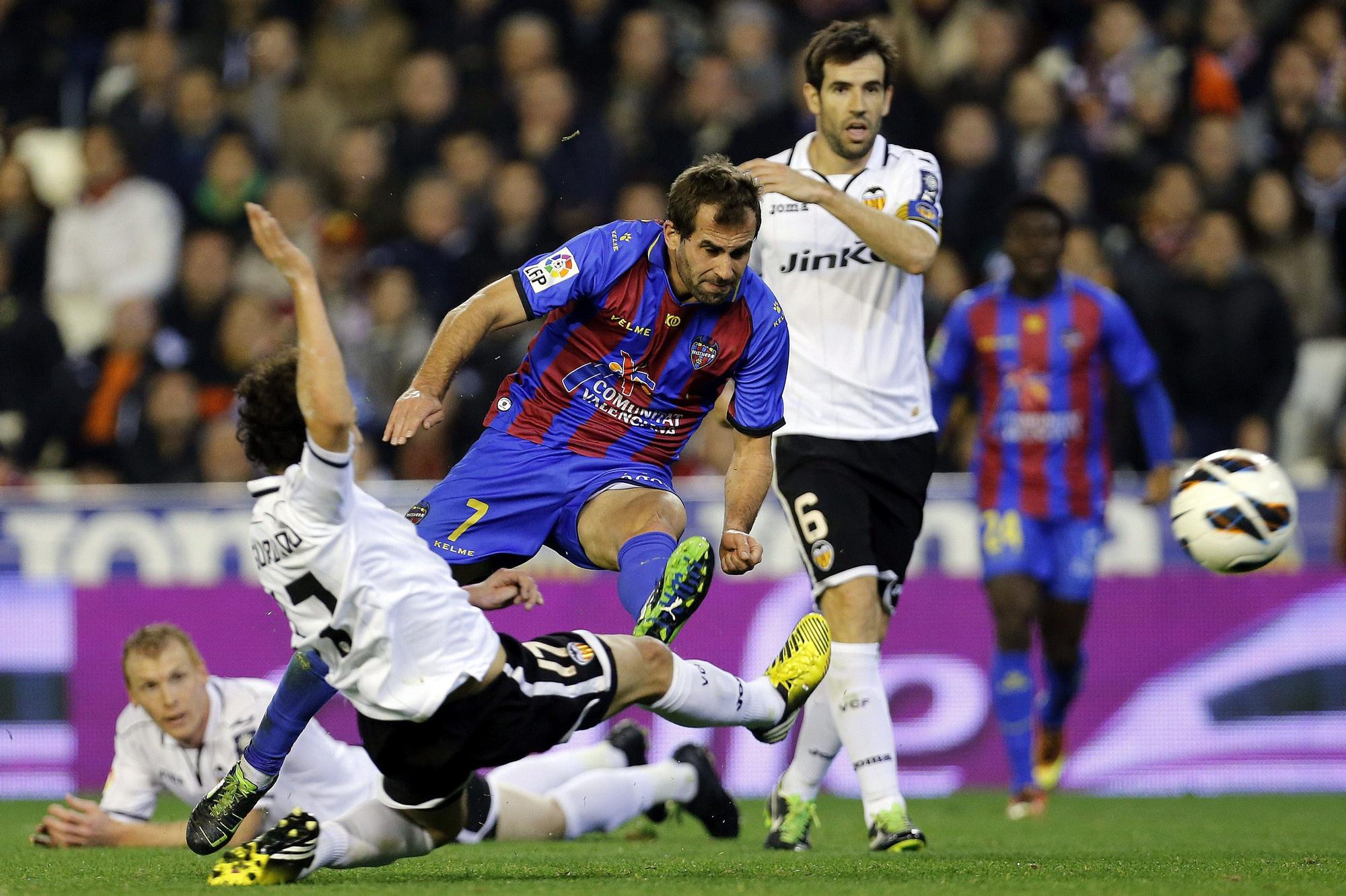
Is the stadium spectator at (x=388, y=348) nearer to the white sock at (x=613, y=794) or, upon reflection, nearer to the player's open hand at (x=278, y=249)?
the white sock at (x=613, y=794)

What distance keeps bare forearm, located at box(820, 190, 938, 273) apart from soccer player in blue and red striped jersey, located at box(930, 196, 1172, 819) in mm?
2252

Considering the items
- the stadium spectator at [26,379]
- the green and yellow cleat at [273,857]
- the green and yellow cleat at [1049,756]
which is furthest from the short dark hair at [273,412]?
the stadium spectator at [26,379]

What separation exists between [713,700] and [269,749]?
1.36m

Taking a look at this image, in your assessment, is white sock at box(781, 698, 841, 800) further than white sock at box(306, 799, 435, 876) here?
Yes

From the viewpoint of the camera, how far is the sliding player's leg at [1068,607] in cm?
914

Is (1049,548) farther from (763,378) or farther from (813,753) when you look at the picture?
(763,378)

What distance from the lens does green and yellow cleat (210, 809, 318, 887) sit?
17.5 ft

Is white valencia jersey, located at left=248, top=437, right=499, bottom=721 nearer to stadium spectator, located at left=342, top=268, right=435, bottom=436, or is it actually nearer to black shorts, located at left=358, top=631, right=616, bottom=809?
black shorts, located at left=358, top=631, right=616, bottom=809

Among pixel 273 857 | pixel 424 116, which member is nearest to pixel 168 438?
pixel 424 116

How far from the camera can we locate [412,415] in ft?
18.4

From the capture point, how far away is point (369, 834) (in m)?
5.54

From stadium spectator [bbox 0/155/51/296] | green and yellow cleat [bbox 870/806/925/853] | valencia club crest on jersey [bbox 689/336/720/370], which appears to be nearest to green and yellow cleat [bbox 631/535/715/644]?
valencia club crest on jersey [bbox 689/336/720/370]

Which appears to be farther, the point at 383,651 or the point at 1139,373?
the point at 1139,373

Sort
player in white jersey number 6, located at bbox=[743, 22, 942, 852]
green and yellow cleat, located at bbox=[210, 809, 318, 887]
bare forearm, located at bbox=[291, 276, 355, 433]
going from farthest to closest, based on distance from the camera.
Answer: player in white jersey number 6, located at bbox=[743, 22, 942, 852], green and yellow cleat, located at bbox=[210, 809, 318, 887], bare forearm, located at bbox=[291, 276, 355, 433]
